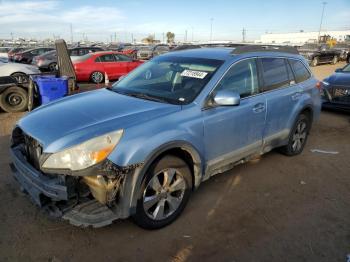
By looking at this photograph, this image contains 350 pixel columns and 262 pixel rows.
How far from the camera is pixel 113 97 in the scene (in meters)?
3.91

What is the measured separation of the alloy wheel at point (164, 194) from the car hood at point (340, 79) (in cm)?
687

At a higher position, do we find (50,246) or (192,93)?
(192,93)

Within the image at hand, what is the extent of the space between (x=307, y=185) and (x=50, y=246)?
11.0ft

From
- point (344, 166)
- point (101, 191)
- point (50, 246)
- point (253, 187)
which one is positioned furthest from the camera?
point (344, 166)

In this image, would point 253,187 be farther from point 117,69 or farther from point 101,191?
point 117,69

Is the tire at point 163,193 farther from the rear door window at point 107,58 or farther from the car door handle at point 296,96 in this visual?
the rear door window at point 107,58

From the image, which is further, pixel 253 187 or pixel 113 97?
pixel 253 187

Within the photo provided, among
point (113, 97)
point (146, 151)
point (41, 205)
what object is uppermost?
point (113, 97)

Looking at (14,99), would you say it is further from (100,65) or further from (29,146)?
(100,65)

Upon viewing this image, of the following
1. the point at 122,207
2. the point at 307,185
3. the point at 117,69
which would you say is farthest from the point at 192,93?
the point at 117,69

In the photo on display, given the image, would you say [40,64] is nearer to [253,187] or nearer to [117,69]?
[117,69]

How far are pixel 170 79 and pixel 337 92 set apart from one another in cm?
633

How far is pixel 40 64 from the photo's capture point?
1802cm

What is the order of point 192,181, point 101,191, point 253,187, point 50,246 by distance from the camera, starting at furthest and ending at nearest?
point 253,187 < point 192,181 < point 50,246 < point 101,191
